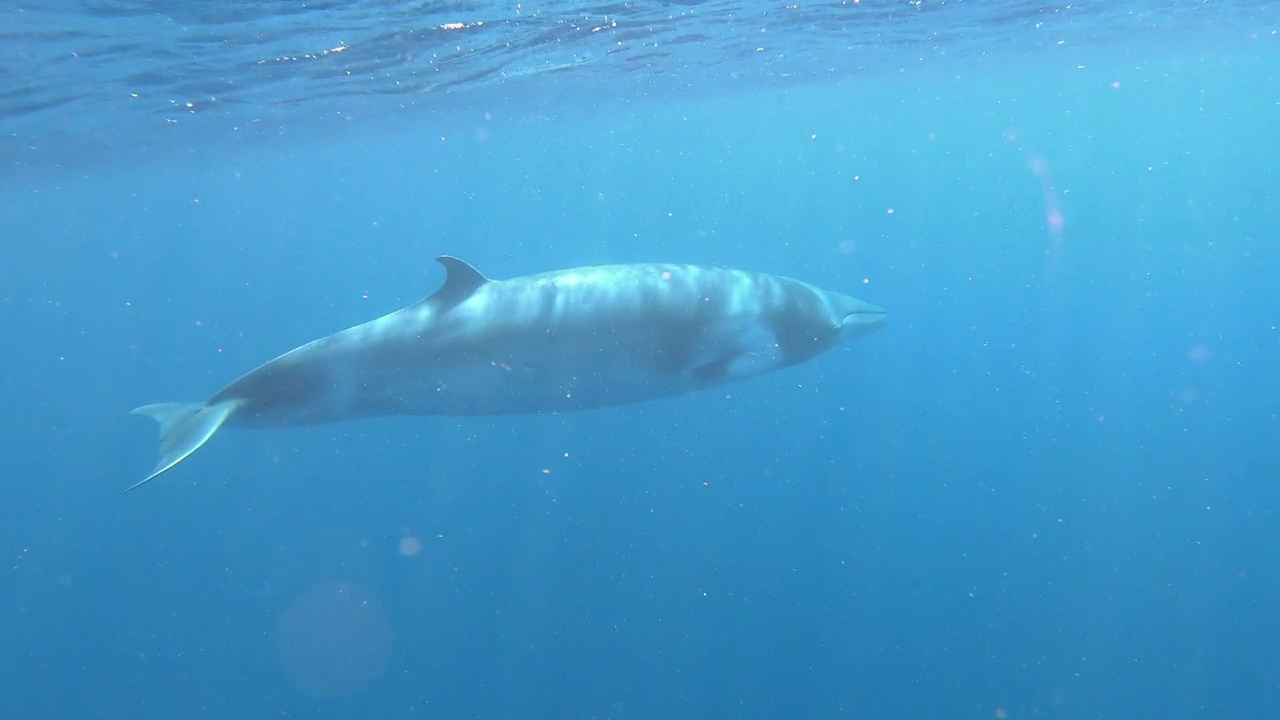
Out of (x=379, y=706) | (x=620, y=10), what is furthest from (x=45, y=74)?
(x=379, y=706)

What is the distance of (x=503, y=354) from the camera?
872cm

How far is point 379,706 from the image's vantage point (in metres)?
16.9

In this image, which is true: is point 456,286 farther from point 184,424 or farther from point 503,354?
point 184,424

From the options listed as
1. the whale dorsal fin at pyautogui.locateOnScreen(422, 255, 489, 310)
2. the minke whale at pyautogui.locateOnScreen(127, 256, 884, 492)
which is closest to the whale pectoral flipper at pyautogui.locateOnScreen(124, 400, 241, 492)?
the minke whale at pyautogui.locateOnScreen(127, 256, 884, 492)

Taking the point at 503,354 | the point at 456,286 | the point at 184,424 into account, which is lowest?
the point at 184,424

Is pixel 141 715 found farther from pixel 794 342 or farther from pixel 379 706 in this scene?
pixel 794 342

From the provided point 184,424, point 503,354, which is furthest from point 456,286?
point 184,424

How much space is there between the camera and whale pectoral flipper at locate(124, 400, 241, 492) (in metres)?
8.06

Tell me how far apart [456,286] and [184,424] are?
329 centimetres

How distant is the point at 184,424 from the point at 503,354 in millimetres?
3547

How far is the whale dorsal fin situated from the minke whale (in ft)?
0.04

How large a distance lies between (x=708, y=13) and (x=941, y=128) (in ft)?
198

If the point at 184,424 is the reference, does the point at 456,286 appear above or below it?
above

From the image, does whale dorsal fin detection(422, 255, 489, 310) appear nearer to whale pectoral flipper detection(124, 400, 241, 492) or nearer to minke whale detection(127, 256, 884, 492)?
minke whale detection(127, 256, 884, 492)
